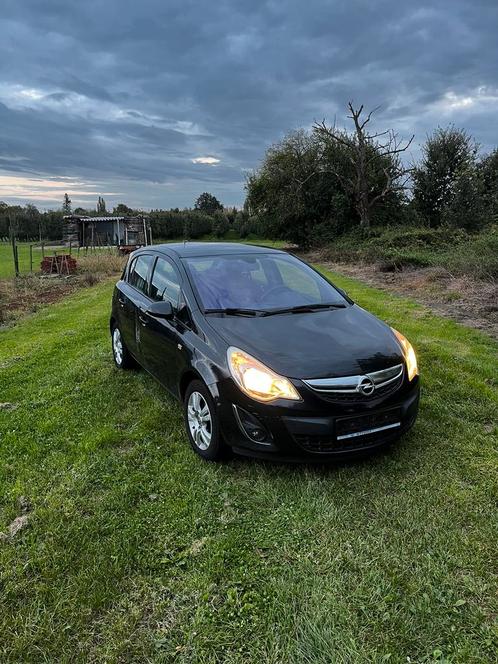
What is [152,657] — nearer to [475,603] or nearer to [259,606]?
[259,606]

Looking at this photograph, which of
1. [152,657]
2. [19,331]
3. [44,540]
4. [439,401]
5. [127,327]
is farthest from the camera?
[19,331]

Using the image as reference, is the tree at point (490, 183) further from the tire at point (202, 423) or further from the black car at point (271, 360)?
the tire at point (202, 423)

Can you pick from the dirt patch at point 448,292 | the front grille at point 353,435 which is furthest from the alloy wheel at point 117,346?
the dirt patch at point 448,292

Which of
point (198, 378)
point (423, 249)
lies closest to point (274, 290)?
point (198, 378)

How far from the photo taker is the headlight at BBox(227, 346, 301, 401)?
2.86 metres

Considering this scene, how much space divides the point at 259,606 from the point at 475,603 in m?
1.00

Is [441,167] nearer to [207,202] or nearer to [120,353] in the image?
[120,353]

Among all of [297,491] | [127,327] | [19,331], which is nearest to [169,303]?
[127,327]

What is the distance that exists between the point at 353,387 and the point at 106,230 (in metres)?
42.3

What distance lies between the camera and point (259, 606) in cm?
210

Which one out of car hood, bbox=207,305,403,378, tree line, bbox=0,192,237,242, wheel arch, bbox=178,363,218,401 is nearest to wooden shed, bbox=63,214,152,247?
tree line, bbox=0,192,237,242

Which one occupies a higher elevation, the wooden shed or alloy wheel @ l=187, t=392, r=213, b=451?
the wooden shed

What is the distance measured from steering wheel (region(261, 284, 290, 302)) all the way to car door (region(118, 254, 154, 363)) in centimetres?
129

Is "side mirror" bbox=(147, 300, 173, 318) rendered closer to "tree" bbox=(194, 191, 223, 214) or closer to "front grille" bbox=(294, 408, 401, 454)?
"front grille" bbox=(294, 408, 401, 454)
